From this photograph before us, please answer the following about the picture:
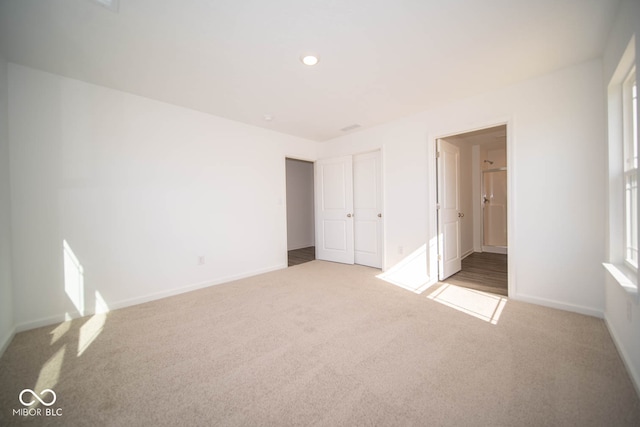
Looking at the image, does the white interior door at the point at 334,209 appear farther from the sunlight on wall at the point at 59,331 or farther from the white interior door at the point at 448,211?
the sunlight on wall at the point at 59,331

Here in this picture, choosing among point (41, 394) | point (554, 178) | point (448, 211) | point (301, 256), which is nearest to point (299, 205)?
point (301, 256)

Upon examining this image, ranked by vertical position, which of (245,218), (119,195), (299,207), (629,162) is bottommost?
(245,218)

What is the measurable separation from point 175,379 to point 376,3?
2.91 metres

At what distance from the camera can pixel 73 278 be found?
258cm

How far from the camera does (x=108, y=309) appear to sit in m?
2.76

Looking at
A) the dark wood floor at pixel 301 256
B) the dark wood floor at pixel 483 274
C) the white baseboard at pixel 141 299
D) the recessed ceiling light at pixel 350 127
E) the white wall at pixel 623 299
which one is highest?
the recessed ceiling light at pixel 350 127

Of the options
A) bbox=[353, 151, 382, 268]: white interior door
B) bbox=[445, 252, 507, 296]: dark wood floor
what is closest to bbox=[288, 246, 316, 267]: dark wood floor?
bbox=[353, 151, 382, 268]: white interior door

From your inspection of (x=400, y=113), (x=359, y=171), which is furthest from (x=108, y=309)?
(x=400, y=113)

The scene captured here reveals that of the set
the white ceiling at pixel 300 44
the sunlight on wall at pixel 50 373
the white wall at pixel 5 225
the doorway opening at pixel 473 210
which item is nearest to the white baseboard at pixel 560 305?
the doorway opening at pixel 473 210

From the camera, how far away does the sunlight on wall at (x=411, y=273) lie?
11.5 feet

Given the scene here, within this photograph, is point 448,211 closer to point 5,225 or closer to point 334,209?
point 334,209

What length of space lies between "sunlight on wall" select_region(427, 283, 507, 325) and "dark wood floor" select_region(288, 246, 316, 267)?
9.03ft

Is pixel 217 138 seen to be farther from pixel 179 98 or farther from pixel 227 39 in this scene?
pixel 227 39

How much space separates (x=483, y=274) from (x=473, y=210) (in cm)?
245
